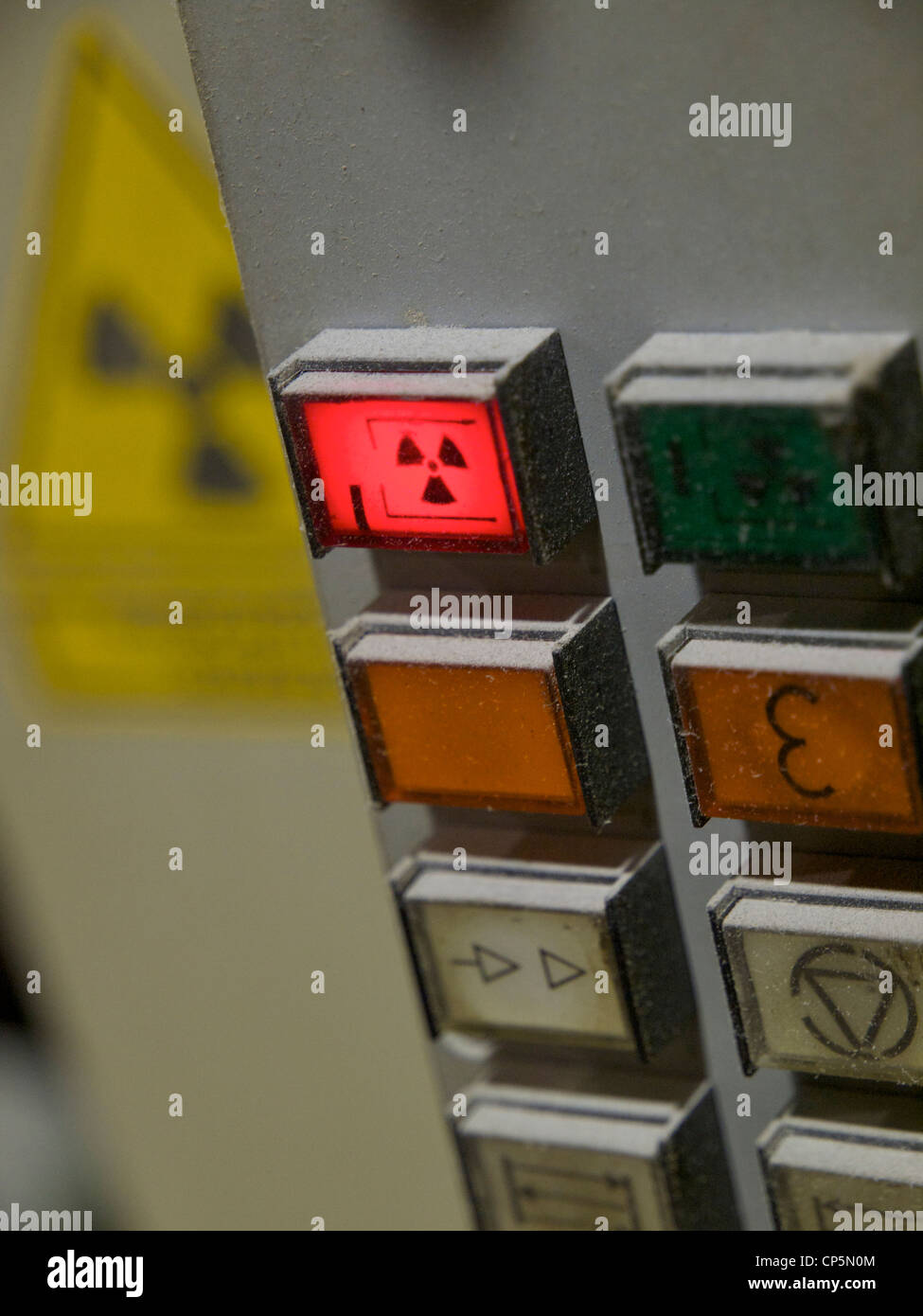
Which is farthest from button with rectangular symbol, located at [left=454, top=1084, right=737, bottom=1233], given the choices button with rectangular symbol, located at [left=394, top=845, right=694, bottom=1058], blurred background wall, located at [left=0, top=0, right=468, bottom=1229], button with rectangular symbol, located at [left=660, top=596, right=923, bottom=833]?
blurred background wall, located at [left=0, top=0, right=468, bottom=1229]

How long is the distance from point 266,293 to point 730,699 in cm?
19

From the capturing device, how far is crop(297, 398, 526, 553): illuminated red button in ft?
1.44

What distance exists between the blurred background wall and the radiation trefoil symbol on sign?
0.35m

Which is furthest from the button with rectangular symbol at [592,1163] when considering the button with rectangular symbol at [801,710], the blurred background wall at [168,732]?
the blurred background wall at [168,732]

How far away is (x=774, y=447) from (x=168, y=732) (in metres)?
0.56

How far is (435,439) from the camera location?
17.6 inches

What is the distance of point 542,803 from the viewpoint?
1.61 feet

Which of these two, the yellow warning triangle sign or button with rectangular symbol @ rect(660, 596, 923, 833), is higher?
the yellow warning triangle sign

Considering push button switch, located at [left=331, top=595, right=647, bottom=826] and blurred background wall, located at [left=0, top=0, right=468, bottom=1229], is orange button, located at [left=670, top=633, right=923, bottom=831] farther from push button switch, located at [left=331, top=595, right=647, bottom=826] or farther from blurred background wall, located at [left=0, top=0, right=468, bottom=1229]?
blurred background wall, located at [left=0, top=0, right=468, bottom=1229]

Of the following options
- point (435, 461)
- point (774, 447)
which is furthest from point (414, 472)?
point (774, 447)

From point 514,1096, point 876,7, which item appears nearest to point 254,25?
point 876,7

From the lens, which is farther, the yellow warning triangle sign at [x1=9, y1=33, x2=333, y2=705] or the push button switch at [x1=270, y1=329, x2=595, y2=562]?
the yellow warning triangle sign at [x1=9, y1=33, x2=333, y2=705]

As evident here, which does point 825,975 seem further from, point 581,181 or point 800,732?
point 581,181
